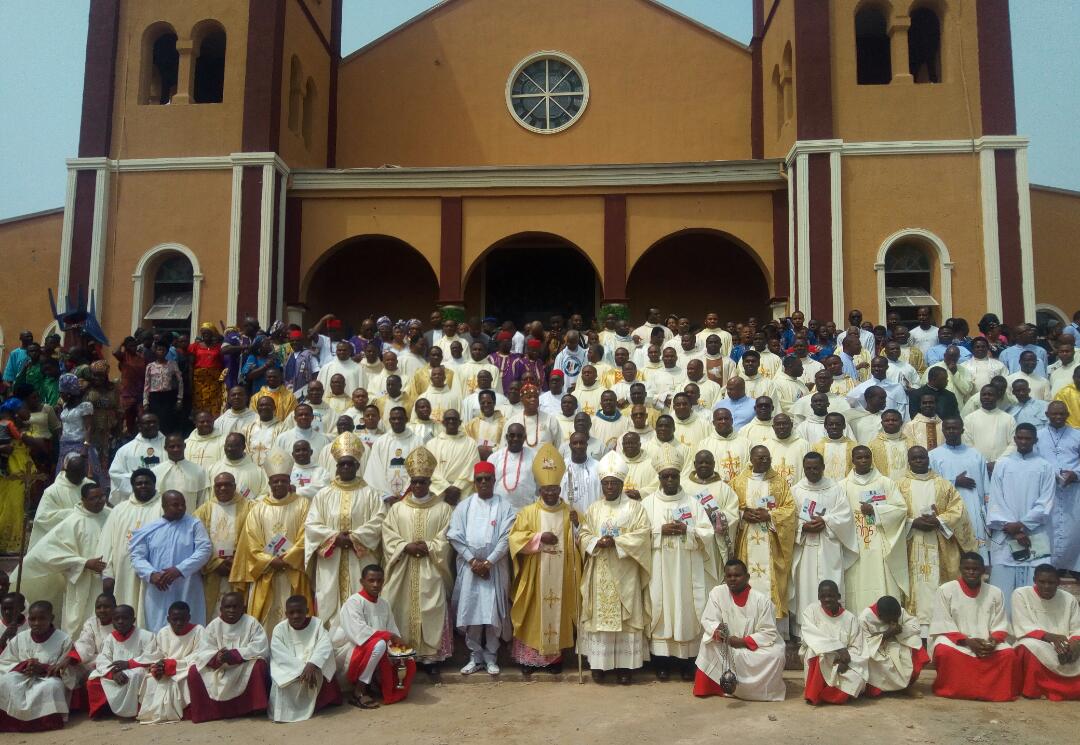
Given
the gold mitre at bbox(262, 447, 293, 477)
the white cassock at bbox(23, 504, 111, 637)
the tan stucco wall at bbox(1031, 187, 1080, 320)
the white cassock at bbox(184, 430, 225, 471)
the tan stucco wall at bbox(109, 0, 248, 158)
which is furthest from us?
the tan stucco wall at bbox(1031, 187, 1080, 320)

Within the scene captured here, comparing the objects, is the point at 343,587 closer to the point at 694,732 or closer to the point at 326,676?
the point at 326,676

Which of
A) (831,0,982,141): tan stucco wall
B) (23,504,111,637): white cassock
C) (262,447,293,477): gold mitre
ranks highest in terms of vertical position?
(831,0,982,141): tan stucco wall

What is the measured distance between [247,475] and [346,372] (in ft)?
8.95

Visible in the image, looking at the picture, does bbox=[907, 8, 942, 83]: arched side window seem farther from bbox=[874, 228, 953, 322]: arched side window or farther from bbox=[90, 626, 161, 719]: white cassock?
bbox=[90, 626, 161, 719]: white cassock

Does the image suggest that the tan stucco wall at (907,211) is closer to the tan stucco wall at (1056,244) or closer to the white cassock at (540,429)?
the tan stucco wall at (1056,244)

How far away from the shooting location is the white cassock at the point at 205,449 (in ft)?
29.1

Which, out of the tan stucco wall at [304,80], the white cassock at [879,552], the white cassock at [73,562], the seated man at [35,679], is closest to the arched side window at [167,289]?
the tan stucco wall at [304,80]

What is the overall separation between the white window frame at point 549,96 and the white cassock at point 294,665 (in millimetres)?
12735

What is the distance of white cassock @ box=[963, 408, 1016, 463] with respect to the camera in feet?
29.8

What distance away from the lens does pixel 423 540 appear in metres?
7.48

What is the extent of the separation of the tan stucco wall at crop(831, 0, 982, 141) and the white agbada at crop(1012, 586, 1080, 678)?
30.5 feet

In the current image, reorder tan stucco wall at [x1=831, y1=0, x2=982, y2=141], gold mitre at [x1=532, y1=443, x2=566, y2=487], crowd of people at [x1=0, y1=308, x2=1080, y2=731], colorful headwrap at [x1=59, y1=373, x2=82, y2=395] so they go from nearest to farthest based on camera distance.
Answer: crowd of people at [x1=0, y1=308, x2=1080, y2=731] → gold mitre at [x1=532, y1=443, x2=566, y2=487] → colorful headwrap at [x1=59, y1=373, x2=82, y2=395] → tan stucco wall at [x1=831, y1=0, x2=982, y2=141]

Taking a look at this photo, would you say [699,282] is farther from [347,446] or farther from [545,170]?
[347,446]

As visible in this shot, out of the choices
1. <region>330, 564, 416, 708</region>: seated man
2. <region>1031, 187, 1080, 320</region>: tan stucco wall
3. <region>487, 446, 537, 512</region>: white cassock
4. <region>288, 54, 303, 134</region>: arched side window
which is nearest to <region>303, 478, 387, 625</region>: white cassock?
<region>330, 564, 416, 708</region>: seated man
